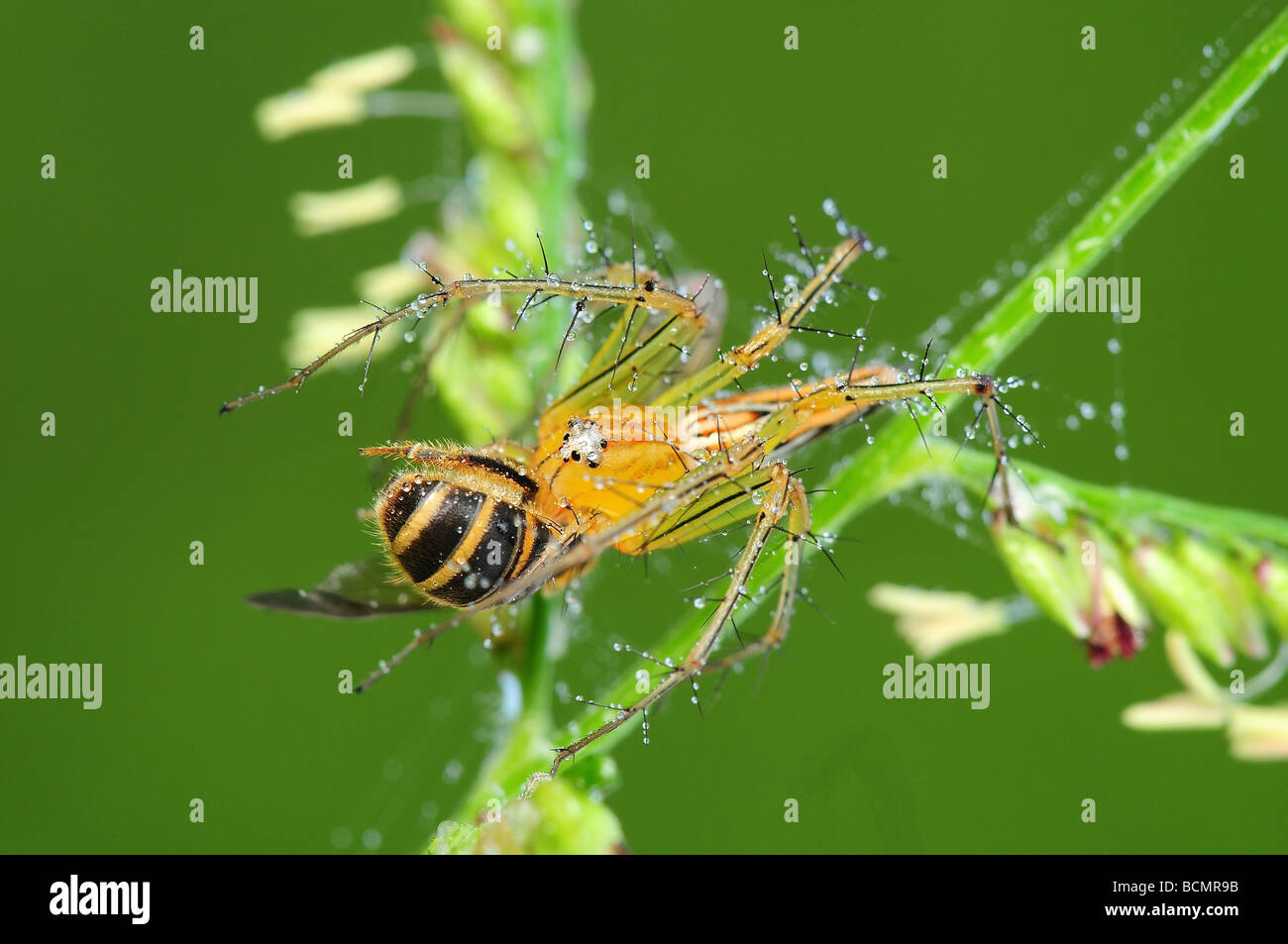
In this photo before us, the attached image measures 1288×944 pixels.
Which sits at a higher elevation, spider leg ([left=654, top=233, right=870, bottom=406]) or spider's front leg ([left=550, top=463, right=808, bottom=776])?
spider leg ([left=654, top=233, right=870, bottom=406])

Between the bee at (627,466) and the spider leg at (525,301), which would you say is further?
the spider leg at (525,301)

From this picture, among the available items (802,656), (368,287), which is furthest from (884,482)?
(802,656)

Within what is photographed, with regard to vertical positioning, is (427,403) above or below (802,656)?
above

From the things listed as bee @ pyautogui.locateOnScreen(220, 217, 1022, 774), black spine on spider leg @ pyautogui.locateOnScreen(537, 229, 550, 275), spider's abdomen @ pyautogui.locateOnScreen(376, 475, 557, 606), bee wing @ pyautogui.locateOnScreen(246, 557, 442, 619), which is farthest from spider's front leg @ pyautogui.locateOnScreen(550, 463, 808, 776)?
black spine on spider leg @ pyautogui.locateOnScreen(537, 229, 550, 275)

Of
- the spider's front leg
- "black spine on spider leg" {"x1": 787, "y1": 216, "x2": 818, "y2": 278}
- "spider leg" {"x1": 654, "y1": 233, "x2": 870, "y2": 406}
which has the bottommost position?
the spider's front leg

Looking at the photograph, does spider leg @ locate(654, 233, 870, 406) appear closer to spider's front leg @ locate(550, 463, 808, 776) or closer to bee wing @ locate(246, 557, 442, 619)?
spider's front leg @ locate(550, 463, 808, 776)

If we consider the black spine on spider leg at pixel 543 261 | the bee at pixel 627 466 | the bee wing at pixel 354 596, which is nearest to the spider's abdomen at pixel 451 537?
the bee at pixel 627 466

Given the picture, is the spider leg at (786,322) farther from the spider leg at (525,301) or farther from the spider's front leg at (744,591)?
the spider's front leg at (744,591)
